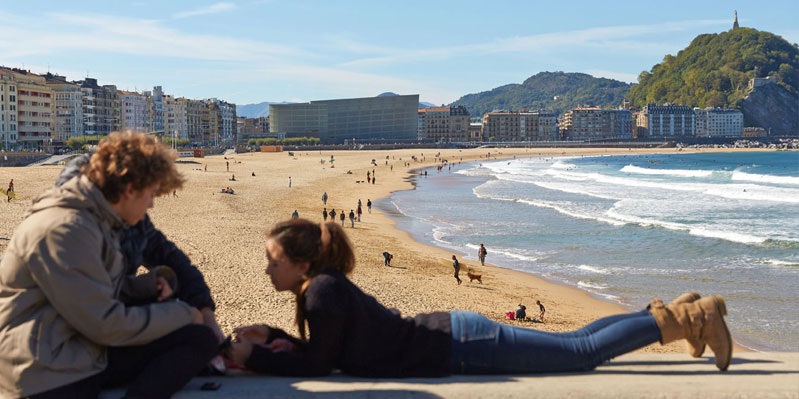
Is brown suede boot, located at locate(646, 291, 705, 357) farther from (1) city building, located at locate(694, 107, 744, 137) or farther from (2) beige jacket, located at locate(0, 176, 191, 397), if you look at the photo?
(1) city building, located at locate(694, 107, 744, 137)

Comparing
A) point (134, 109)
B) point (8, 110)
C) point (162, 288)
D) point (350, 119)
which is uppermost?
point (350, 119)

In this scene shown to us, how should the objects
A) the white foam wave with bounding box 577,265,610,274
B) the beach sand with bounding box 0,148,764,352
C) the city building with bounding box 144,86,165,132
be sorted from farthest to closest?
the city building with bounding box 144,86,165,132
the white foam wave with bounding box 577,265,610,274
the beach sand with bounding box 0,148,764,352

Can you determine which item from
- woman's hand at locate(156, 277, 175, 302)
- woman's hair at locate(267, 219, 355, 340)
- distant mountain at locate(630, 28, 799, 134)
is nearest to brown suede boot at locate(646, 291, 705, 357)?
woman's hair at locate(267, 219, 355, 340)

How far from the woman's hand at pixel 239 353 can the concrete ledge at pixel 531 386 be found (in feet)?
0.21

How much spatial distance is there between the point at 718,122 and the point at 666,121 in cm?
Answer: 1273

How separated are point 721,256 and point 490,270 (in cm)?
547

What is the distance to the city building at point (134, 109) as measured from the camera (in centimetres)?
10431

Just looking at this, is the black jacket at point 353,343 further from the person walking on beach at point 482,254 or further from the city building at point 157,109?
the city building at point 157,109

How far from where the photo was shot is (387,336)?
2877 millimetres

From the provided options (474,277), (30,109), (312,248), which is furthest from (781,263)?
(30,109)

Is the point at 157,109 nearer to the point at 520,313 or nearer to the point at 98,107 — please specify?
the point at 98,107

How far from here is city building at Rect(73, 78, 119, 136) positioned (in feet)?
297

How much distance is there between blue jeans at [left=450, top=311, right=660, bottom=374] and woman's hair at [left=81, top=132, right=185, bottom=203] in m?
1.24

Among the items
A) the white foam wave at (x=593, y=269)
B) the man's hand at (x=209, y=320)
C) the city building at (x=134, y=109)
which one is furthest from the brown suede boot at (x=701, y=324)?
the city building at (x=134, y=109)
